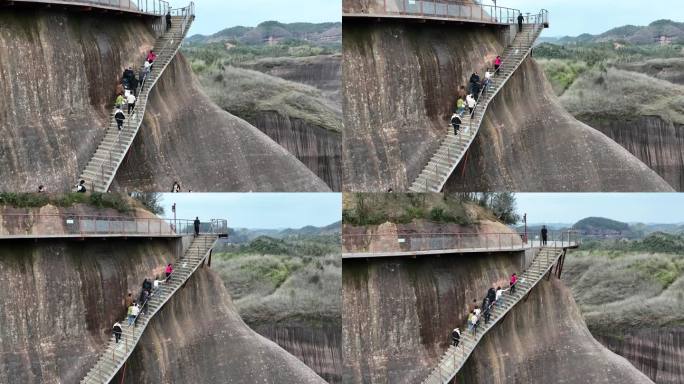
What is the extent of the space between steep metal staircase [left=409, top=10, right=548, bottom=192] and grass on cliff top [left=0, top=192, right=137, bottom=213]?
10.2 metres

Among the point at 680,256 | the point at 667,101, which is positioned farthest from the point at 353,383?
the point at 680,256

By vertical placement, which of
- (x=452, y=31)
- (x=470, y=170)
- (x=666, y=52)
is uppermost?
(x=666, y=52)

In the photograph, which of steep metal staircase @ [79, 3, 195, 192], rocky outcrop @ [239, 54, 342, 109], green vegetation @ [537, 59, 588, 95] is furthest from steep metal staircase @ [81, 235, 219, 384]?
green vegetation @ [537, 59, 588, 95]

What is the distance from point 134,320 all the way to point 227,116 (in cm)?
952

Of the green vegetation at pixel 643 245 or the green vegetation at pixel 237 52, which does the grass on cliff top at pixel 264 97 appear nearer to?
the green vegetation at pixel 237 52

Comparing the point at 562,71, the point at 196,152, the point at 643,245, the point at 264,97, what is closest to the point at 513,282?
the point at 196,152

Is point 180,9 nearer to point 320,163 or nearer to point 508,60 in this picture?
point 508,60

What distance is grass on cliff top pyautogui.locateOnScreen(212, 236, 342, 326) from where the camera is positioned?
169 feet

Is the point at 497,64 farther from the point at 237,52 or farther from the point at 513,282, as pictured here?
the point at 237,52

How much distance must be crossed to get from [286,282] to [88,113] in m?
28.7

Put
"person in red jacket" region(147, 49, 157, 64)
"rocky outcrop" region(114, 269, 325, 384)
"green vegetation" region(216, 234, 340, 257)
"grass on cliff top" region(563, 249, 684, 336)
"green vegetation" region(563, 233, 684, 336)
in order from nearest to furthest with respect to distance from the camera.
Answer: "person in red jacket" region(147, 49, 157, 64)
"rocky outcrop" region(114, 269, 325, 384)
"grass on cliff top" region(563, 249, 684, 336)
"green vegetation" region(563, 233, 684, 336)
"green vegetation" region(216, 234, 340, 257)

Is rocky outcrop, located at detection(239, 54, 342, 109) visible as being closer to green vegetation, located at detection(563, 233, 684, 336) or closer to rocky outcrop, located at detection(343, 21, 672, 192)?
green vegetation, located at detection(563, 233, 684, 336)

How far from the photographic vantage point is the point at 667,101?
163ft

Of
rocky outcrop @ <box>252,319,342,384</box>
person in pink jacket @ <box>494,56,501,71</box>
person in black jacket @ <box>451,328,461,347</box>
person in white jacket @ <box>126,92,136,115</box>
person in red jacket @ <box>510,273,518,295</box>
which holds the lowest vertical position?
rocky outcrop @ <box>252,319,342,384</box>
